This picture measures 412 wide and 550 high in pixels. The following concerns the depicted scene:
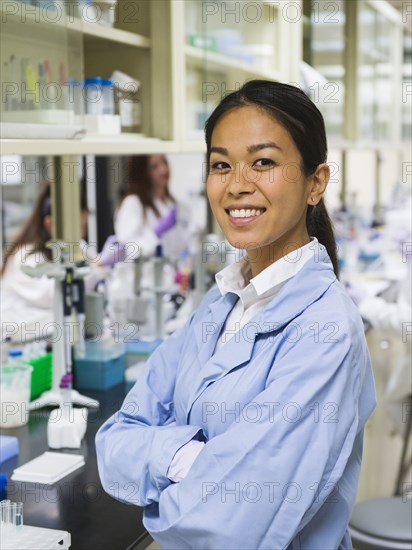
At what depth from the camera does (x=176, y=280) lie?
3.17 m

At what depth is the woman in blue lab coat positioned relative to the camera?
3.81 feet

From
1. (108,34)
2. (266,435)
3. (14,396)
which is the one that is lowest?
(14,396)

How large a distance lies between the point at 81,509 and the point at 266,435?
18.7 inches

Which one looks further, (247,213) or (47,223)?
(47,223)

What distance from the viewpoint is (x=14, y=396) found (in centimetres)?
188

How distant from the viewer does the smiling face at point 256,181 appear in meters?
1.31

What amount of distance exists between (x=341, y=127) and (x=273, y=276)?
2924 mm

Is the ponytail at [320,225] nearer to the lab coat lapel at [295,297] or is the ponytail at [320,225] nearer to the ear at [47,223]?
the lab coat lapel at [295,297]

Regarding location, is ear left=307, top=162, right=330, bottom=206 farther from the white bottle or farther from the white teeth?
the white bottle

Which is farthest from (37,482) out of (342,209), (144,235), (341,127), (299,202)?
(342,209)

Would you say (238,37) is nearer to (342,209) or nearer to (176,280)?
(176,280)

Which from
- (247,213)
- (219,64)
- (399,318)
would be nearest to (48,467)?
(247,213)

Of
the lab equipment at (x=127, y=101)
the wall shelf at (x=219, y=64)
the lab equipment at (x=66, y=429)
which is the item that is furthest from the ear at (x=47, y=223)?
the lab equipment at (x=66, y=429)

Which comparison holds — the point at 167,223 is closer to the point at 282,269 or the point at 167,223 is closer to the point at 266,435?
the point at 282,269
